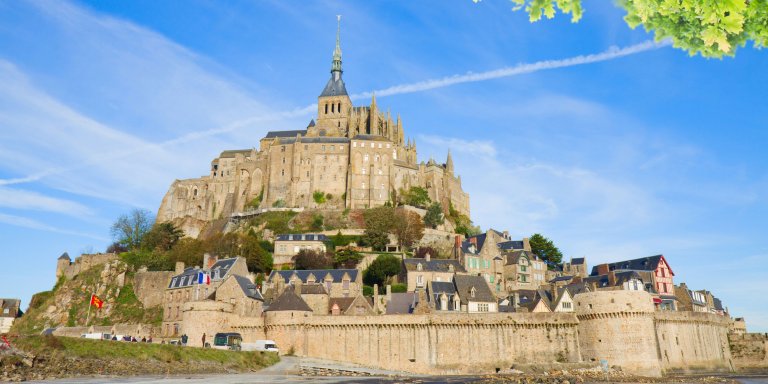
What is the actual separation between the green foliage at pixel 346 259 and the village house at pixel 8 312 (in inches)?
1693

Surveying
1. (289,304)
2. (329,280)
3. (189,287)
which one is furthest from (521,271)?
(189,287)

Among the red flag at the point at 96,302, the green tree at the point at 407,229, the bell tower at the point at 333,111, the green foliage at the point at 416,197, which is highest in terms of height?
the bell tower at the point at 333,111

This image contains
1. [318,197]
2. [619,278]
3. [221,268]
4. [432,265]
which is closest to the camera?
[221,268]

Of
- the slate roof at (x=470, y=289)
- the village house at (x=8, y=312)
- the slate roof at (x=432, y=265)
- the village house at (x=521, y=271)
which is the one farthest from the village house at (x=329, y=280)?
the village house at (x=8, y=312)

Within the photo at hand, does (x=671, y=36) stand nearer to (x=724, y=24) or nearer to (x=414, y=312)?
(x=724, y=24)

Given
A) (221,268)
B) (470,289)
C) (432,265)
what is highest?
(432,265)

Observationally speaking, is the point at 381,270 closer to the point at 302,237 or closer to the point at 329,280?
the point at 329,280

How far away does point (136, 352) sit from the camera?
3231 centimetres

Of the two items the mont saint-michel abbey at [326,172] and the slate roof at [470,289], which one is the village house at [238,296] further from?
the mont saint-michel abbey at [326,172]

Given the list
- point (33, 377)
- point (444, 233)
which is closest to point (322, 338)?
point (33, 377)

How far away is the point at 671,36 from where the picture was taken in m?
6.64

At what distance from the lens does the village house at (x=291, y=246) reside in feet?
224

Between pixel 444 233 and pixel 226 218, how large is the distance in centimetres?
3439

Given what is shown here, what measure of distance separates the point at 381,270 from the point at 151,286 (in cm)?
2440
